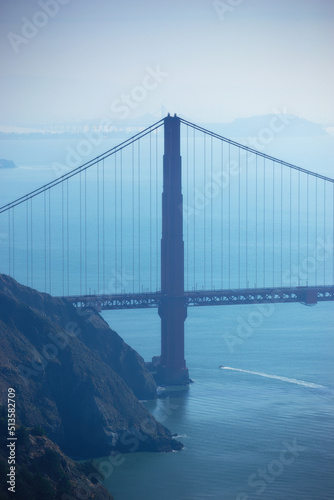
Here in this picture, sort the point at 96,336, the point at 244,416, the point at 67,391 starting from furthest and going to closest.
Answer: the point at 96,336 → the point at 244,416 → the point at 67,391

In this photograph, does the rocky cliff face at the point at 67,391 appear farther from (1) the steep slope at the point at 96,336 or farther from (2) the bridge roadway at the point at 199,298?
(2) the bridge roadway at the point at 199,298

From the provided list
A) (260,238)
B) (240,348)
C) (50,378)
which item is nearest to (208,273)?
(260,238)

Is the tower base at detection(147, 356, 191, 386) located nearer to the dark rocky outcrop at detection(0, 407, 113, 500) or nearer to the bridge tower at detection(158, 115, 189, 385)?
the bridge tower at detection(158, 115, 189, 385)

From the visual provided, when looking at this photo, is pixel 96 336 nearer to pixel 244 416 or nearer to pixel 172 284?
pixel 172 284

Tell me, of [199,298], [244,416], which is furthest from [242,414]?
[199,298]

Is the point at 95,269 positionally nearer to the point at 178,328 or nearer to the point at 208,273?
the point at 208,273

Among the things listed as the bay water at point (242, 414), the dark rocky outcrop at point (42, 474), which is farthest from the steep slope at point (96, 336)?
the dark rocky outcrop at point (42, 474)
